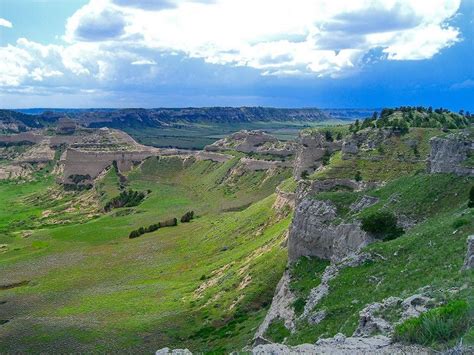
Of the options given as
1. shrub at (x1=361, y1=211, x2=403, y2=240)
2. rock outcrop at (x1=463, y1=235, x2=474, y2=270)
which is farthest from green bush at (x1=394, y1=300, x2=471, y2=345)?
shrub at (x1=361, y1=211, x2=403, y2=240)

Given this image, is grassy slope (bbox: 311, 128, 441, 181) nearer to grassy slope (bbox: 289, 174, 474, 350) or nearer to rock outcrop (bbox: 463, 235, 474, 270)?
grassy slope (bbox: 289, 174, 474, 350)

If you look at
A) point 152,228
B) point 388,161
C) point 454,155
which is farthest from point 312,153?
point 454,155

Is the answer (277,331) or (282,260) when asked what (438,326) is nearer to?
(277,331)

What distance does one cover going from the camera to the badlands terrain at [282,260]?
22.2 m

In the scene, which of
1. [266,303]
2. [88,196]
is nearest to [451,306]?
[266,303]

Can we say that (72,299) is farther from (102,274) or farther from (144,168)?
(144,168)

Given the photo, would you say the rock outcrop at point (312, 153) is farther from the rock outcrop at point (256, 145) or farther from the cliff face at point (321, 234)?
the rock outcrop at point (256, 145)

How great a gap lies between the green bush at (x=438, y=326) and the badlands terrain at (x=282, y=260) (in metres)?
0.04

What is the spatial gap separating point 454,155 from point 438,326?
26317mm

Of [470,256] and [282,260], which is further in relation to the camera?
[282,260]

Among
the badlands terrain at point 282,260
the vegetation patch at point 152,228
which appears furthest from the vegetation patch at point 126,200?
the vegetation patch at point 152,228

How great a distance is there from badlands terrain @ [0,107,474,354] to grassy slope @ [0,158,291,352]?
25 centimetres

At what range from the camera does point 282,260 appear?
2004 inches

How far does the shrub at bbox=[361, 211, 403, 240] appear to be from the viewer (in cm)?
3503
